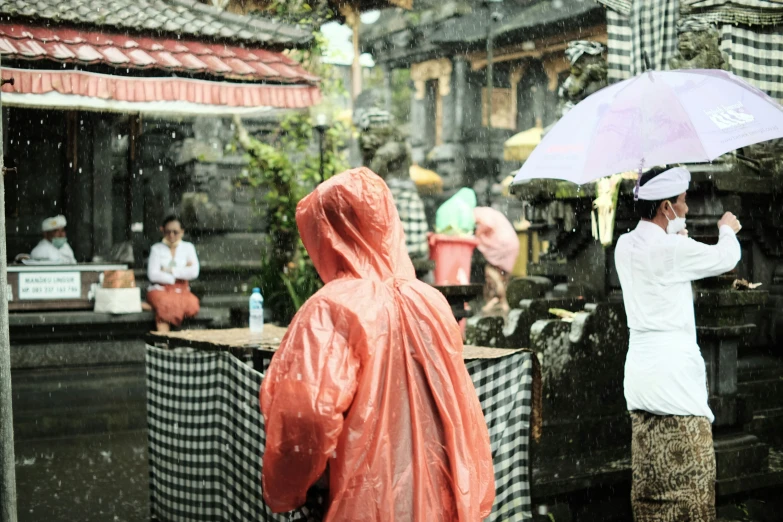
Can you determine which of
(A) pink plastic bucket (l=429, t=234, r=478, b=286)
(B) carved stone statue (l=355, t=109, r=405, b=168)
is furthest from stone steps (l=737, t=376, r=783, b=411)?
(B) carved stone statue (l=355, t=109, r=405, b=168)

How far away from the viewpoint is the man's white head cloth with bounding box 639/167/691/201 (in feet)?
16.4

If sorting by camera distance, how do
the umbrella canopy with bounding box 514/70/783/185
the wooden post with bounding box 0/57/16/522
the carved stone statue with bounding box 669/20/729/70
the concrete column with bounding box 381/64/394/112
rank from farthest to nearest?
the concrete column with bounding box 381/64/394/112
the carved stone statue with bounding box 669/20/729/70
the umbrella canopy with bounding box 514/70/783/185
the wooden post with bounding box 0/57/16/522

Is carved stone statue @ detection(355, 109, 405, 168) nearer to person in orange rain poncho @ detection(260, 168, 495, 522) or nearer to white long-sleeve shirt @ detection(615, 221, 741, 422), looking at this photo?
white long-sleeve shirt @ detection(615, 221, 741, 422)

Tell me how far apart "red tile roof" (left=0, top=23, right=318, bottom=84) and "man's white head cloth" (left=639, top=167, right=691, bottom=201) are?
6158mm


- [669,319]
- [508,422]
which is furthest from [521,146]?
[508,422]

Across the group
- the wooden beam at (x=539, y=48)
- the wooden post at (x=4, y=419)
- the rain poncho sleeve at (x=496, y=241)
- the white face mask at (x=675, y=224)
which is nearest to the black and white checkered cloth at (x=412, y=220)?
the rain poncho sleeve at (x=496, y=241)

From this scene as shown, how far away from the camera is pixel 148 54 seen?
9906mm

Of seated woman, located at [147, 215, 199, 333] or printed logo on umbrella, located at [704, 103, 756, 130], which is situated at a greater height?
printed logo on umbrella, located at [704, 103, 756, 130]

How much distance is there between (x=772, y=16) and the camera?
794 cm

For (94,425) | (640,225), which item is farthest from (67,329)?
(640,225)

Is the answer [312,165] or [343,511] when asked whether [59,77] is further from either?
[343,511]

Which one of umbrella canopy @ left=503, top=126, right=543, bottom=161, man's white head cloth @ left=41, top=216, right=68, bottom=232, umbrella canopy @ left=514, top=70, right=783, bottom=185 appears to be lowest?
man's white head cloth @ left=41, top=216, right=68, bottom=232

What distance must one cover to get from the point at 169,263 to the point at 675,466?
7.38 meters

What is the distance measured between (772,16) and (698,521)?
4797mm
